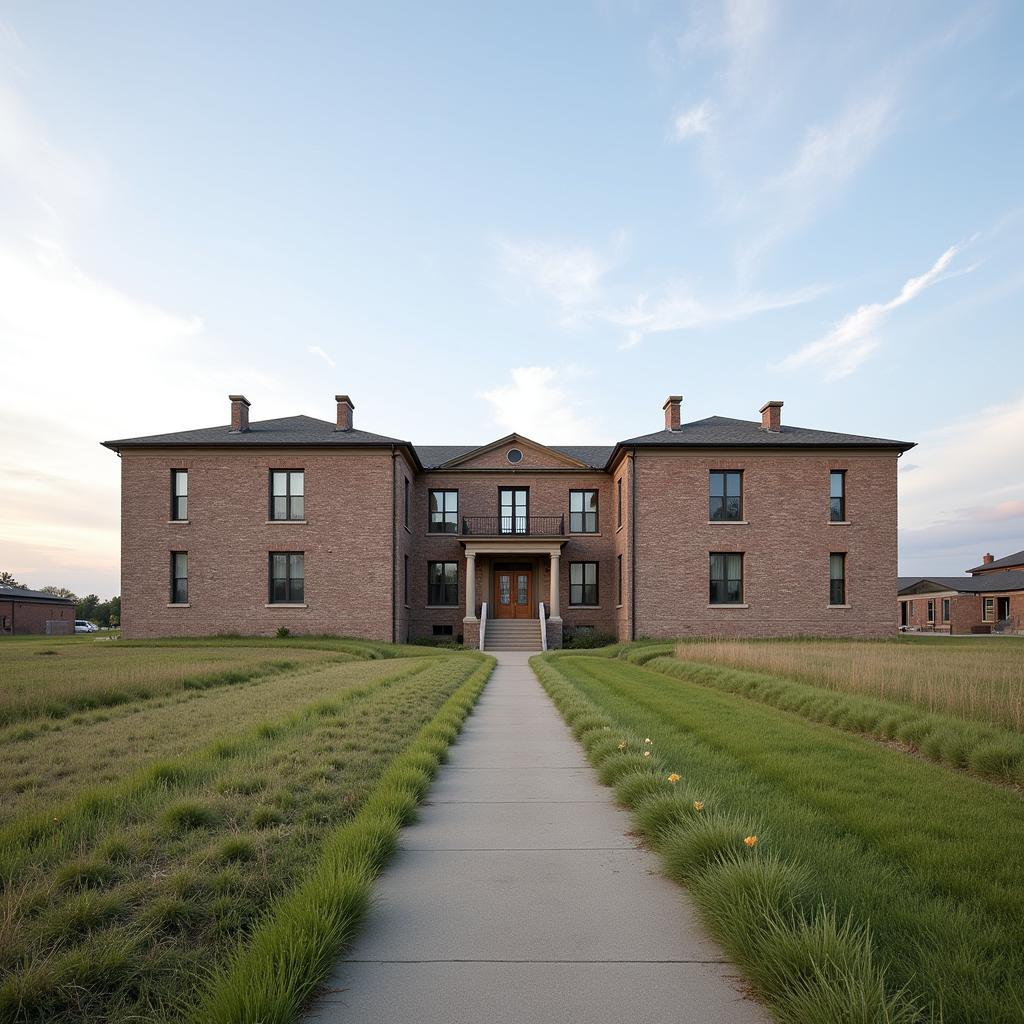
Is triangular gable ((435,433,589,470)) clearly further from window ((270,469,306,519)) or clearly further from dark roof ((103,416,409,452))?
window ((270,469,306,519))

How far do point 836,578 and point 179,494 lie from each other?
25.6 m

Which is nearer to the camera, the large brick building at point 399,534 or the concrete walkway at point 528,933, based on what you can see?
the concrete walkway at point 528,933

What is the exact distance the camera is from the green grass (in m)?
2.74

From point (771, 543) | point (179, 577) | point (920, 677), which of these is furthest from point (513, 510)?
point (920, 677)

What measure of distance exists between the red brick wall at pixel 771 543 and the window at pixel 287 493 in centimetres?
1297

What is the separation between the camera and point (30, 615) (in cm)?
5834

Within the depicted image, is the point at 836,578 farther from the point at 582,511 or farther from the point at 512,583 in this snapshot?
the point at 512,583

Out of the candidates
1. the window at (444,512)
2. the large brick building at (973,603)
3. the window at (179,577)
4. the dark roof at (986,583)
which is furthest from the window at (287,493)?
the dark roof at (986,583)

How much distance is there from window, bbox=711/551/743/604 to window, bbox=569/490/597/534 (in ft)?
19.3

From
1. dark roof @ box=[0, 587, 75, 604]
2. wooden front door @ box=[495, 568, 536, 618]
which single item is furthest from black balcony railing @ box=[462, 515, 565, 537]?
dark roof @ box=[0, 587, 75, 604]

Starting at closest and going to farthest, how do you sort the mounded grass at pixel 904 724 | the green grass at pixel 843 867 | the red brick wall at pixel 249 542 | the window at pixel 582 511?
1. the green grass at pixel 843 867
2. the mounded grass at pixel 904 724
3. the red brick wall at pixel 249 542
4. the window at pixel 582 511

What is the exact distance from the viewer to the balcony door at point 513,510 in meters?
31.3

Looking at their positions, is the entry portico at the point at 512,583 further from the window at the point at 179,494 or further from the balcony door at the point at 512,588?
the window at the point at 179,494

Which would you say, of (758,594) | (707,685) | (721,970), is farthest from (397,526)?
(721,970)
